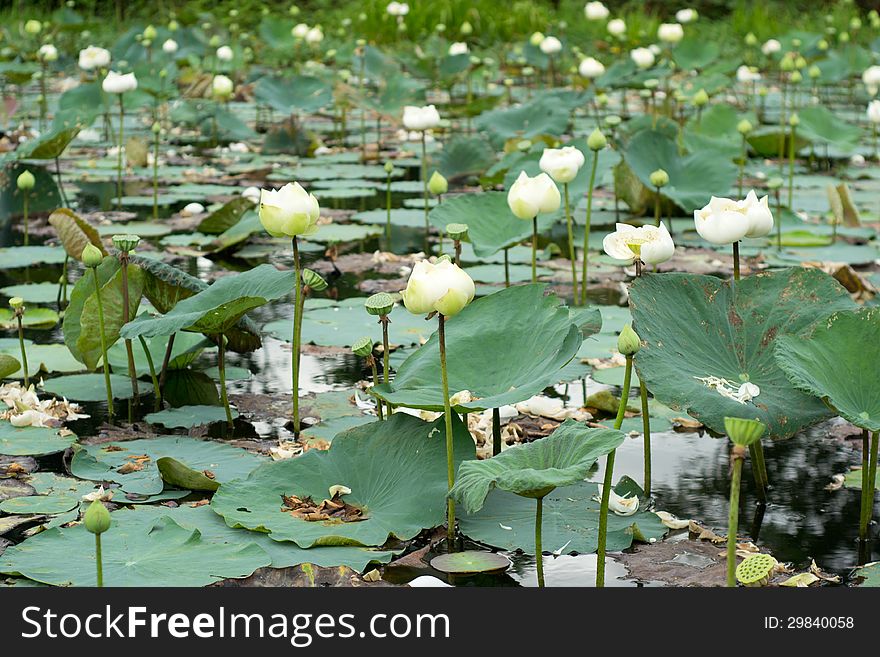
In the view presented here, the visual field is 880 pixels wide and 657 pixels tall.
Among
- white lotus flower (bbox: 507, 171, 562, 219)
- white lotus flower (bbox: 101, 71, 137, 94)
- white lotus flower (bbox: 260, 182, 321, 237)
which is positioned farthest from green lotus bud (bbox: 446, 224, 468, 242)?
white lotus flower (bbox: 101, 71, 137, 94)

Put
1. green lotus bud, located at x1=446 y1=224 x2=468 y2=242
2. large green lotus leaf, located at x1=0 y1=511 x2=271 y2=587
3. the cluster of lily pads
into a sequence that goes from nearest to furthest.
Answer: large green lotus leaf, located at x1=0 y1=511 x2=271 y2=587, the cluster of lily pads, green lotus bud, located at x1=446 y1=224 x2=468 y2=242

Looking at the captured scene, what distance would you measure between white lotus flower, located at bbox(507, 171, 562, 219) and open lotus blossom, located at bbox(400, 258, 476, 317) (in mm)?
733

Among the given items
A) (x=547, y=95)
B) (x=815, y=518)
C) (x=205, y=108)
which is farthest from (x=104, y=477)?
(x=205, y=108)

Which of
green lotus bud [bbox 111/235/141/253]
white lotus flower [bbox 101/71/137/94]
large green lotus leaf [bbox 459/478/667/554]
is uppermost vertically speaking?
white lotus flower [bbox 101/71/137/94]

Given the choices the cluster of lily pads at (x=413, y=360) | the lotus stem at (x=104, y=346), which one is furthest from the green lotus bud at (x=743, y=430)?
the lotus stem at (x=104, y=346)

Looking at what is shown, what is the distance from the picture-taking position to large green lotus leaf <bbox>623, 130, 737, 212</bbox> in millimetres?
3883

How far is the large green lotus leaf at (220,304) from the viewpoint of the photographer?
2109mm

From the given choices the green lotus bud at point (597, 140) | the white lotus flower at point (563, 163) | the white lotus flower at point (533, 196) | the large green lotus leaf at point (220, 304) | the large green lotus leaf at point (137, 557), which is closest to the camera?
the large green lotus leaf at point (137, 557)

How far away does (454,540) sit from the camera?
1.82m

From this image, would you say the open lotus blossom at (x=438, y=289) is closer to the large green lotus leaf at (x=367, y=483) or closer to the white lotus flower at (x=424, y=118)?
the large green lotus leaf at (x=367, y=483)

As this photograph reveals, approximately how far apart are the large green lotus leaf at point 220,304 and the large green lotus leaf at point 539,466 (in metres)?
0.64

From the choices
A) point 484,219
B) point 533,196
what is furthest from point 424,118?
point 533,196

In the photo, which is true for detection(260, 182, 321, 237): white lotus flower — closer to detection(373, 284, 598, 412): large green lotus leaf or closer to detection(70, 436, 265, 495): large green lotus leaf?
detection(373, 284, 598, 412): large green lotus leaf

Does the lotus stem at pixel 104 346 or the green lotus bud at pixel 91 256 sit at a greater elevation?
the green lotus bud at pixel 91 256
